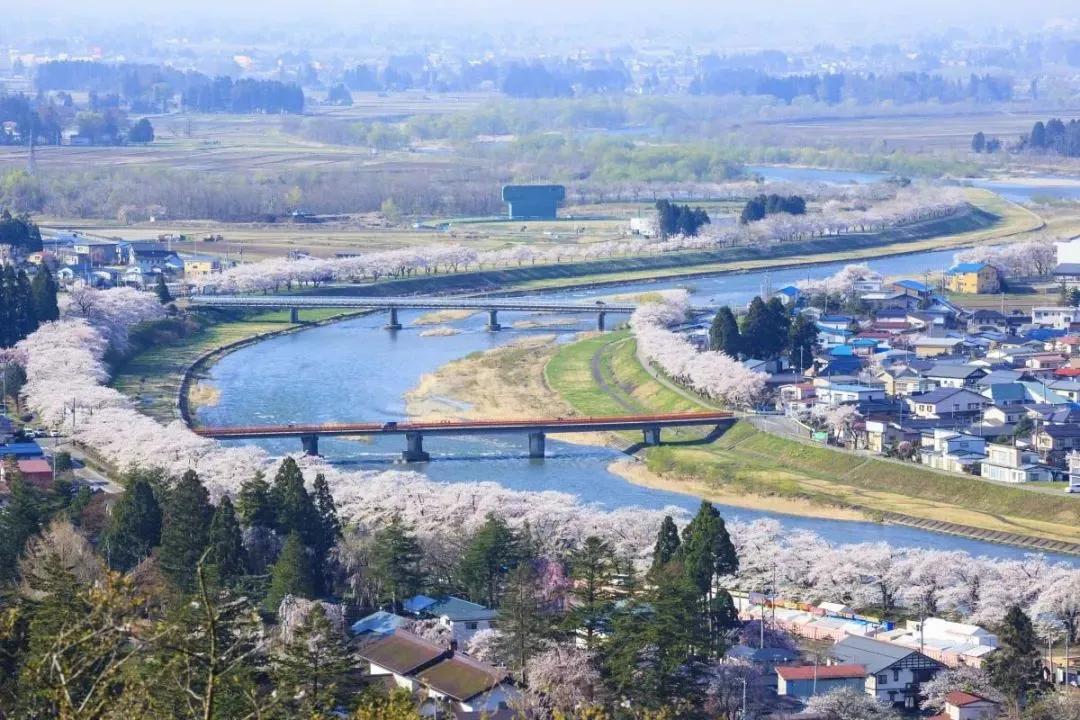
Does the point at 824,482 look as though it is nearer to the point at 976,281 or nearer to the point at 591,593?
the point at 591,593

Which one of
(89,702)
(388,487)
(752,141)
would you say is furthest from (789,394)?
(752,141)

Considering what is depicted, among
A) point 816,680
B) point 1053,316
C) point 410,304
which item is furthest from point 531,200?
point 816,680

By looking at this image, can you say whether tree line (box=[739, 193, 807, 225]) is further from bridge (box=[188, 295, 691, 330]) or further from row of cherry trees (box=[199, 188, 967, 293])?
bridge (box=[188, 295, 691, 330])

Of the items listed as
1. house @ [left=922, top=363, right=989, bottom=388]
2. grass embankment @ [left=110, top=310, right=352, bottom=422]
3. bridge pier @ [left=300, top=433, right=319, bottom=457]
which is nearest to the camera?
bridge pier @ [left=300, top=433, right=319, bottom=457]

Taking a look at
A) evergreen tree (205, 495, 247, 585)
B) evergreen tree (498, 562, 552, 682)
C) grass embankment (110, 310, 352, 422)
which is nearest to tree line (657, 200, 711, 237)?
grass embankment (110, 310, 352, 422)

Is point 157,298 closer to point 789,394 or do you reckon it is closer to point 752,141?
point 789,394
